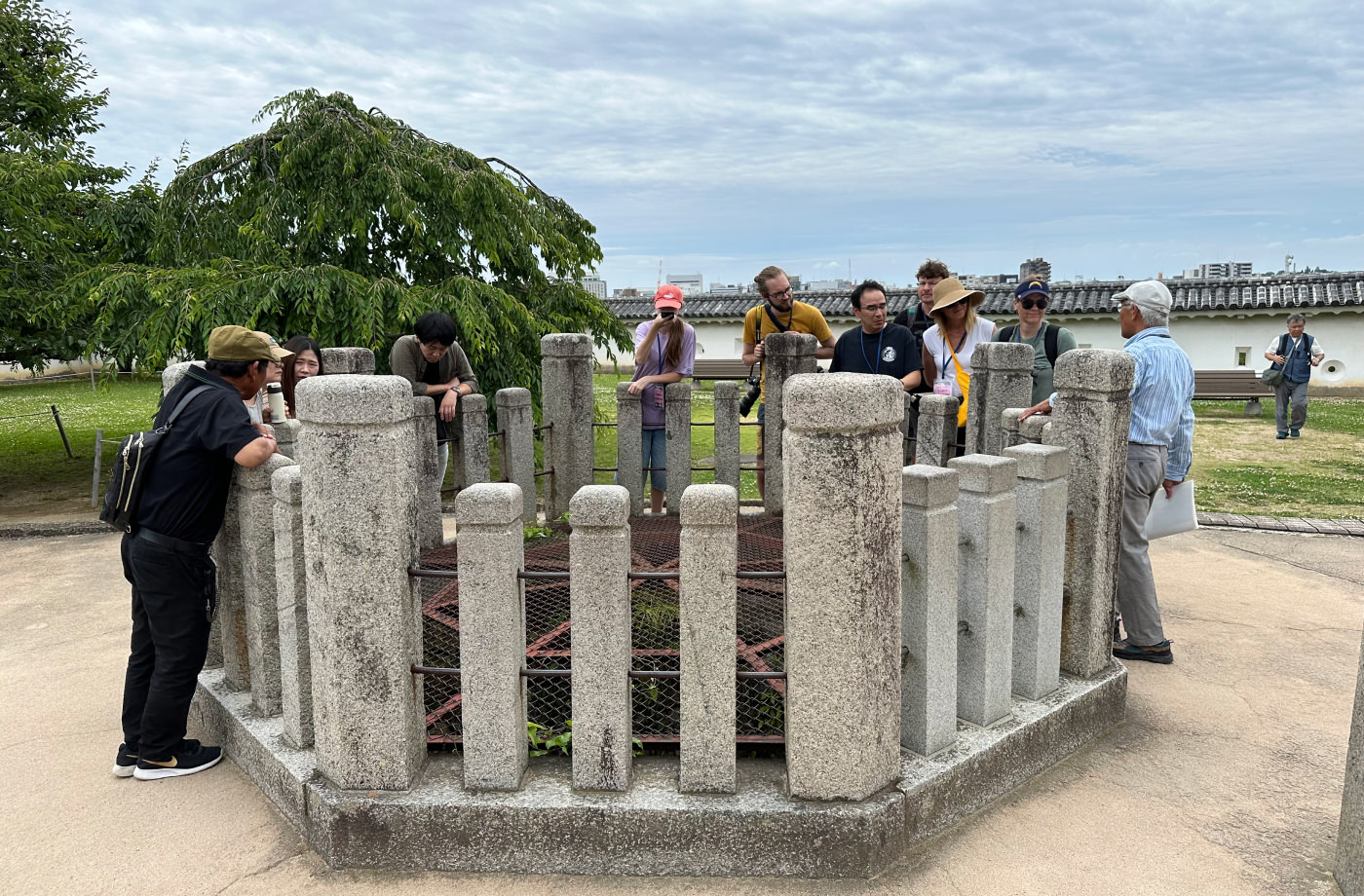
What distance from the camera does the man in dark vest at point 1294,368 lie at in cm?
1350

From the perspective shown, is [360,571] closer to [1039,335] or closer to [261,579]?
[261,579]

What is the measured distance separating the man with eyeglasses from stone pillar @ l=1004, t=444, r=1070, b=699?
2.34 meters

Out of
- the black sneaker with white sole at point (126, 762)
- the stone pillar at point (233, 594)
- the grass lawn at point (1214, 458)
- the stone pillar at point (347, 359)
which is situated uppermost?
the stone pillar at point (347, 359)

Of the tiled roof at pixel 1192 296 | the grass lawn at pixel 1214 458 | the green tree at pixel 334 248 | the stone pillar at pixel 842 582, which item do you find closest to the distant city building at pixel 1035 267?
the tiled roof at pixel 1192 296

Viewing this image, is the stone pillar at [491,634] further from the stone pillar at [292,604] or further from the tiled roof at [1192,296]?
the tiled roof at [1192,296]

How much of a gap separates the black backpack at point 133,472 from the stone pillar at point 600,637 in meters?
1.70

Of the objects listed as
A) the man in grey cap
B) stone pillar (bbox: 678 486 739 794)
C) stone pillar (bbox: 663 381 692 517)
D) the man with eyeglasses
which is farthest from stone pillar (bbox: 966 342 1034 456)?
stone pillar (bbox: 678 486 739 794)

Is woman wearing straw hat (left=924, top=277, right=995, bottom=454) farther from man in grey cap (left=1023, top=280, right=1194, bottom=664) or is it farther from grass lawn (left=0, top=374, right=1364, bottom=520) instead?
grass lawn (left=0, top=374, right=1364, bottom=520)

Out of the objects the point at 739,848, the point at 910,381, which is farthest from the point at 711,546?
the point at 910,381

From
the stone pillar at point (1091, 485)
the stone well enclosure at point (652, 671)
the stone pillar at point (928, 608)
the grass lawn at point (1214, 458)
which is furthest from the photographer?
the grass lawn at point (1214, 458)

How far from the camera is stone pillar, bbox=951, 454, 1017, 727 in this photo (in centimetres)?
338

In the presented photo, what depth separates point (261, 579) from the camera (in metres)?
3.59

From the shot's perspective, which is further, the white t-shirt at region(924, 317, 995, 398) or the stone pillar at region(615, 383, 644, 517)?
the stone pillar at region(615, 383, 644, 517)

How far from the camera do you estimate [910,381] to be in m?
6.17
